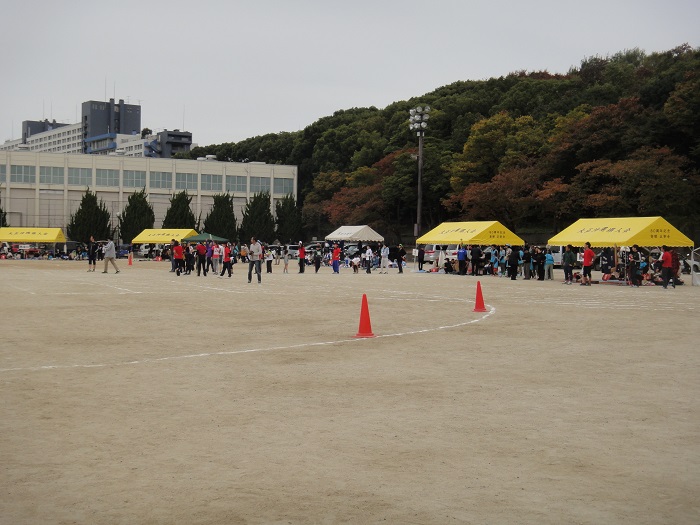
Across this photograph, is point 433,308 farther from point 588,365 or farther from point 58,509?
point 58,509

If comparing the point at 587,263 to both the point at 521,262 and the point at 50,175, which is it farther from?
the point at 50,175

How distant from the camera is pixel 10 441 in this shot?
257 inches

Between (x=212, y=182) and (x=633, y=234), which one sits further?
(x=212, y=182)

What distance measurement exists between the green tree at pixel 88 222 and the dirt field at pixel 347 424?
82.4 meters

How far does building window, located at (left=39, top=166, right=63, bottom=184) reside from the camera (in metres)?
100

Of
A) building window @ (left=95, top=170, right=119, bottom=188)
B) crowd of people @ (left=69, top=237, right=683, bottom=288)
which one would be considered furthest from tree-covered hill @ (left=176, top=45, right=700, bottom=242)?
building window @ (left=95, top=170, right=119, bottom=188)

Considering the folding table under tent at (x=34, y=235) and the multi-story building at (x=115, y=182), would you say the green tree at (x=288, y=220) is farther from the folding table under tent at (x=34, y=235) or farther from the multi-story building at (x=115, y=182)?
the folding table under tent at (x=34, y=235)

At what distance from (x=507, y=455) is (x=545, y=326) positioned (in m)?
10.4

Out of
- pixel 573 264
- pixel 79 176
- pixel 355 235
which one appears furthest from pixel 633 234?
pixel 79 176

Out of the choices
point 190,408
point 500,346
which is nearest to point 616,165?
point 500,346

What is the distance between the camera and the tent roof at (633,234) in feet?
109

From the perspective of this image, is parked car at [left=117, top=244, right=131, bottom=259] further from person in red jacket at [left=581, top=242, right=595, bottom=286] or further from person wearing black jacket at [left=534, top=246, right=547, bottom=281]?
person in red jacket at [left=581, top=242, right=595, bottom=286]

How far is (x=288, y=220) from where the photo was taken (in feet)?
339

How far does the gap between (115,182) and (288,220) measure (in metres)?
24.0
